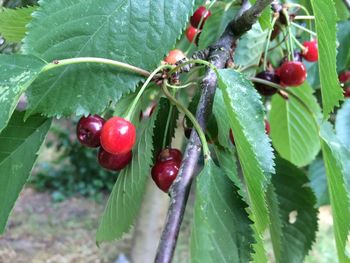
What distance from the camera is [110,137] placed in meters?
0.68

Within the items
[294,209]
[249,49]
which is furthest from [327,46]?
[249,49]

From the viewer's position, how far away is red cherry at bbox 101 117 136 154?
0.68 metres

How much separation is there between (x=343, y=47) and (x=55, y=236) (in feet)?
11.1

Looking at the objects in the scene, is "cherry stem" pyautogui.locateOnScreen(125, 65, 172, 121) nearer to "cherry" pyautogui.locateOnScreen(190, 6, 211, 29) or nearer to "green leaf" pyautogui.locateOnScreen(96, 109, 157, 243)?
"green leaf" pyautogui.locateOnScreen(96, 109, 157, 243)

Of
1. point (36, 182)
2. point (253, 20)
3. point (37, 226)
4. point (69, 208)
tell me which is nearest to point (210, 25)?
point (253, 20)

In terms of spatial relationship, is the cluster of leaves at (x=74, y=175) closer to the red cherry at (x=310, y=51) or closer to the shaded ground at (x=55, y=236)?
the shaded ground at (x=55, y=236)

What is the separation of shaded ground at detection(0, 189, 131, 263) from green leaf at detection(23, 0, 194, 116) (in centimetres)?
334

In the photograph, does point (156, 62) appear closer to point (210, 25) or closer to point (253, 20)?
point (253, 20)

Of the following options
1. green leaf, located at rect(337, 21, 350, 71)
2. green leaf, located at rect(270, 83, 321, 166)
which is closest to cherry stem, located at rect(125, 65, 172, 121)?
green leaf, located at rect(270, 83, 321, 166)

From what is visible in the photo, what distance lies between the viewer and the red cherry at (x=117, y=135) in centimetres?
68

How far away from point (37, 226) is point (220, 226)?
4.09 m

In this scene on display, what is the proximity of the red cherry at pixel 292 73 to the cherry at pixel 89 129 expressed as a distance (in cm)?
40

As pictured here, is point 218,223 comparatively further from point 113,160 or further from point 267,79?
point 267,79

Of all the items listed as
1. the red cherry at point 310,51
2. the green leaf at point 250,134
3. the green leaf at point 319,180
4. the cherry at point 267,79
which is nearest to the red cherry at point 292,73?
the cherry at point 267,79
